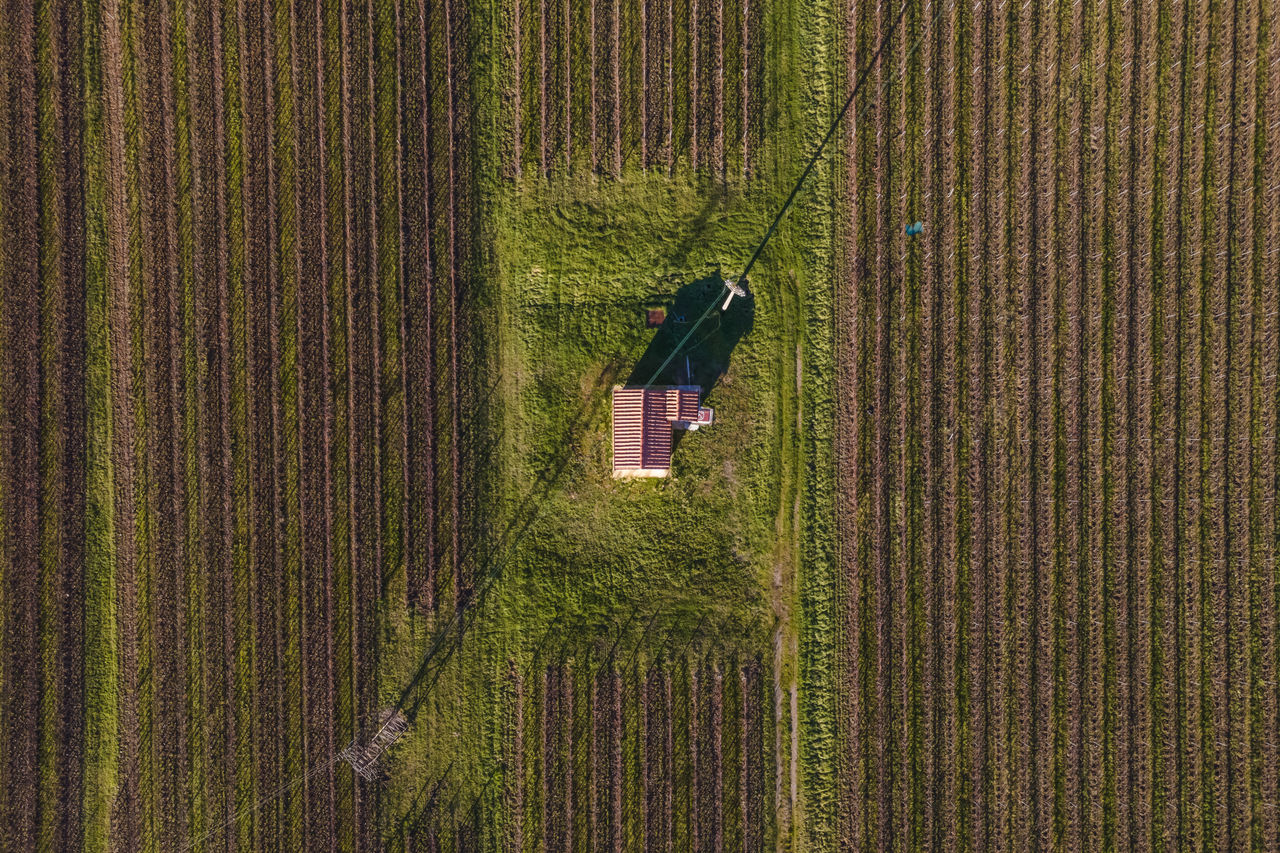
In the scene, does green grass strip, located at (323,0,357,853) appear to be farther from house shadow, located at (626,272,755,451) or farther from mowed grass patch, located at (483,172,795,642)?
house shadow, located at (626,272,755,451)

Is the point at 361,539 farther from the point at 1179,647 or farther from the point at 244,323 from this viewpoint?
the point at 1179,647

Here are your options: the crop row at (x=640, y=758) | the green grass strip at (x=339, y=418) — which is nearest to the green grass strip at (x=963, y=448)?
the crop row at (x=640, y=758)

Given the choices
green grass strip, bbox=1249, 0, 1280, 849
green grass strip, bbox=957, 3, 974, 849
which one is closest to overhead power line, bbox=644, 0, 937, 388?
green grass strip, bbox=957, 3, 974, 849

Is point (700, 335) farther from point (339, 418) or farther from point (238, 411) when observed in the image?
point (238, 411)

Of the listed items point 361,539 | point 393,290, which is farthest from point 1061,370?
point 361,539

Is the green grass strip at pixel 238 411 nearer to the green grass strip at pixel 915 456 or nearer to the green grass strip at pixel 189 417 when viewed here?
the green grass strip at pixel 189 417

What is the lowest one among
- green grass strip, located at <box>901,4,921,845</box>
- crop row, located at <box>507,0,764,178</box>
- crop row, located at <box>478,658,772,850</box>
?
crop row, located at <box>478,658,772,850</box>

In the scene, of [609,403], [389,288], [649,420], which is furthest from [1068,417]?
[389,288]
